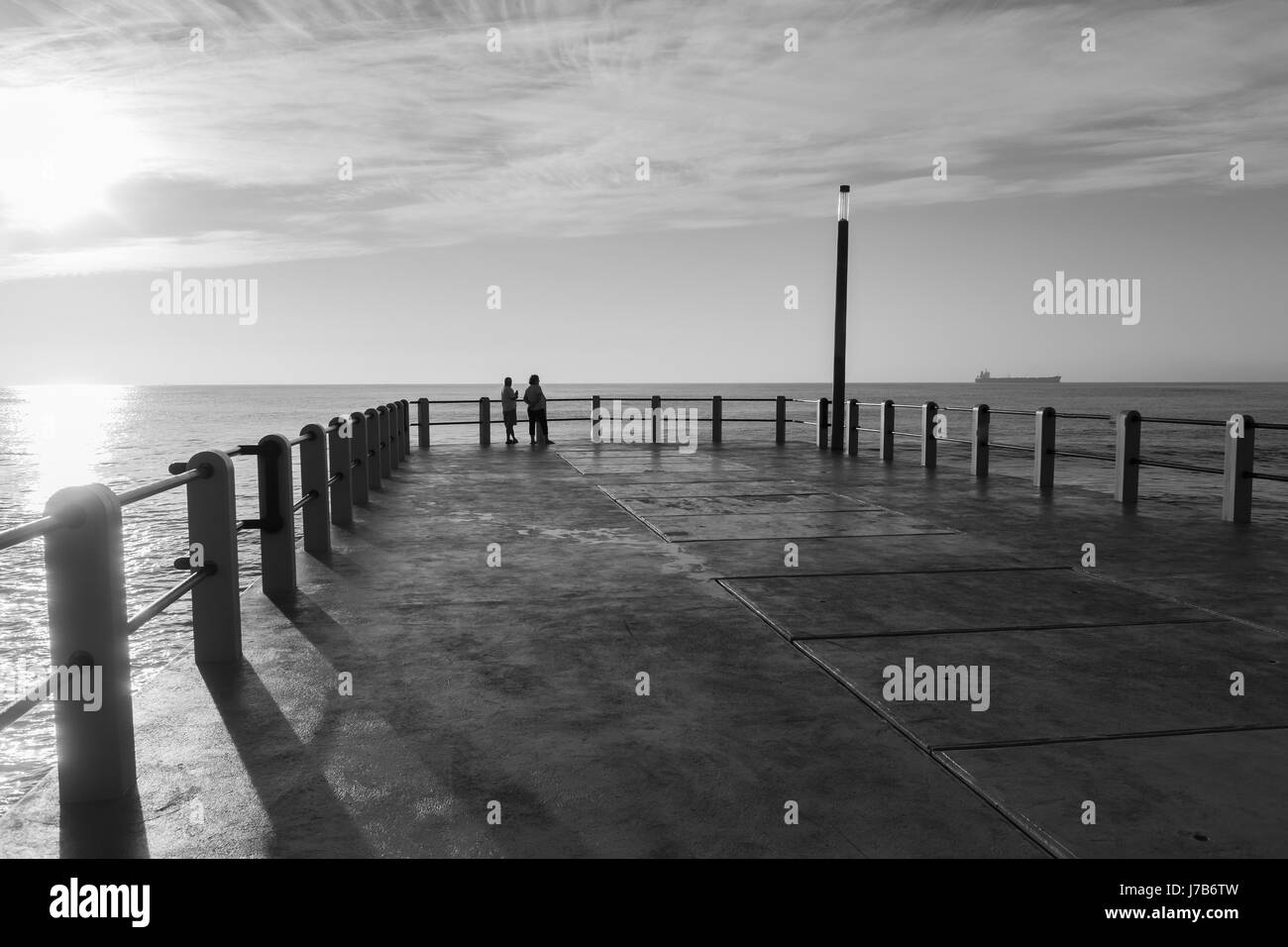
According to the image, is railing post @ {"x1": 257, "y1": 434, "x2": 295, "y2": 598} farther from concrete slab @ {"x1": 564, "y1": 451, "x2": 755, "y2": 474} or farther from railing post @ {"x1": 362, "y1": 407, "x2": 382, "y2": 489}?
concrete slab @ {"x1": 564, "y1": 451, "x2": 755, "y2": 474}

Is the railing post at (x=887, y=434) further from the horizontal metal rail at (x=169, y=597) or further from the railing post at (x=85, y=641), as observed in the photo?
the railing post at (x=85, y=641)

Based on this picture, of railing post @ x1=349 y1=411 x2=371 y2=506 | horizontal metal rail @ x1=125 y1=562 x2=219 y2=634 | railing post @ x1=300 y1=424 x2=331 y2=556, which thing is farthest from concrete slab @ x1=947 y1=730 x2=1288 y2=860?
railing post @ x1=349 y1=411 x2=371 y2=506

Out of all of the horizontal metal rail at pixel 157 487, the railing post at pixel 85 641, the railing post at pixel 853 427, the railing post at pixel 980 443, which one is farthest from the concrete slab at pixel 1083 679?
the railing post at pixel 853 427

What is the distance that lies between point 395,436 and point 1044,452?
10308mm

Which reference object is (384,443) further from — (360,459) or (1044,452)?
(1044,452)

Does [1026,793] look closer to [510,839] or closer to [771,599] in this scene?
[510,839]

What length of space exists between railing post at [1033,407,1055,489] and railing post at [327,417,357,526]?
8603 millimetres

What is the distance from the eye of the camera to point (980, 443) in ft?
46.5

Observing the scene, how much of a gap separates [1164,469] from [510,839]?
28.0 meters

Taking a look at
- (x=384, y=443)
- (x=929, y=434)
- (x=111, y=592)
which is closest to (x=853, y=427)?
(x=929, y=434)

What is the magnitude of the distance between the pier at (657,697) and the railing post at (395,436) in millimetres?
7199

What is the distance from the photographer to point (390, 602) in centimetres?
631

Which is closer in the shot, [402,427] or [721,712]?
[721,712]
